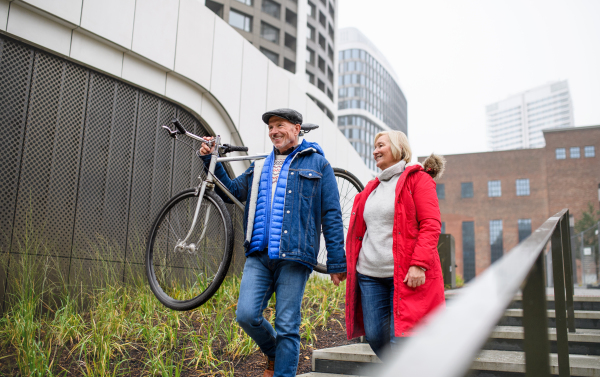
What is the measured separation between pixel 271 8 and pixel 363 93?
40.6 meters

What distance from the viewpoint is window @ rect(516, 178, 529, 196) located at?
40.2m

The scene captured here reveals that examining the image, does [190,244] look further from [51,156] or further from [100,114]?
[100,114]

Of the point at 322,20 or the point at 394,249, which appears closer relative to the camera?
the point at 394,249

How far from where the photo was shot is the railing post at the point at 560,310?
8.20 feet

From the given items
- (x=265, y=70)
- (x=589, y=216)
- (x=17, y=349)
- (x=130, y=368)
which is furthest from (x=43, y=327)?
(x=589, y=216)

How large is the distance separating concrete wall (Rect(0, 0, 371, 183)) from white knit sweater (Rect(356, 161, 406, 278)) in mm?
3729

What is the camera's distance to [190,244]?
3.63 metres

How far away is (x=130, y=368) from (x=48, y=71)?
3.18 metres

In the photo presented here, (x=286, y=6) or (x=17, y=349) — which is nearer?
(x=17, y=349)

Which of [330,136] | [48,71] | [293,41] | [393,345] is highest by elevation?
[293,41]

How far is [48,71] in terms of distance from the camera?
4.79m

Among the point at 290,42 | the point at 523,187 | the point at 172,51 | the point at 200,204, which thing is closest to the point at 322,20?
the point at 290,42

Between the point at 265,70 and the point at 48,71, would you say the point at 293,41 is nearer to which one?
the point at 265,70

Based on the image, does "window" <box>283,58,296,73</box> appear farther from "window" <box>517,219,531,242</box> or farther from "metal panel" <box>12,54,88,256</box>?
"metal panel" <box>12,54,88,256</box>
